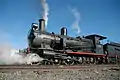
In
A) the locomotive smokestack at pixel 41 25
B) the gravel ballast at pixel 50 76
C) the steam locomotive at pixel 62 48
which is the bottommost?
the gravel ballast at pixel 50 76

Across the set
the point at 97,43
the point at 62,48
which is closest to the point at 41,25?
the point at 62,48

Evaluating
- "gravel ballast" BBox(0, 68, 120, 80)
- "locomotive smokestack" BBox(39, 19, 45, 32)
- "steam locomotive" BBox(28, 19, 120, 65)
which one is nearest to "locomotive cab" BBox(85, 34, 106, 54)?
"steam locomotive" BBox(28, 19, 120, 65)

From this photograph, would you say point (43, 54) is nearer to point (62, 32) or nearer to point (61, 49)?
point (61, 49)

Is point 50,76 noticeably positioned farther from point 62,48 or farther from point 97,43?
point 97,43

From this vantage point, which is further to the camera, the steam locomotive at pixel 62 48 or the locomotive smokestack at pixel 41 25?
the locomotive smokestack at pixel 41 25

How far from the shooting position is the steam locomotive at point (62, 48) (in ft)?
54.2

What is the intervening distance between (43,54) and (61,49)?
9.98ft

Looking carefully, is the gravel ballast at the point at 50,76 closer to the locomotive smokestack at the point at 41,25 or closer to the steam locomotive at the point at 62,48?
the steam locomotive at the point at 62,48

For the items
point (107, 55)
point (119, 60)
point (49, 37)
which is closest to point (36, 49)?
point (49, 37)

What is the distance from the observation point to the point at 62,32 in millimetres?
20906

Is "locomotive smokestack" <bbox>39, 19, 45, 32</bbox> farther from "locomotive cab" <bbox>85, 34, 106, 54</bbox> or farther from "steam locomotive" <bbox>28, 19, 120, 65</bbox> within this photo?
"locomotive cab" <bbox>85, 34, 106, 54</bbox>

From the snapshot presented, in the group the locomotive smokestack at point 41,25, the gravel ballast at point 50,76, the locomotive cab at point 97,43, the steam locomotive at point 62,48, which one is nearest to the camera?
→ the gravel ballast at point 50,76

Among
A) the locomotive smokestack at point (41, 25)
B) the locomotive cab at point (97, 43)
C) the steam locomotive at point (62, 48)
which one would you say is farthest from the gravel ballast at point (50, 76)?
the locomotive cab at point (97, 43)

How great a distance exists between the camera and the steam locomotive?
1652 centimetres
